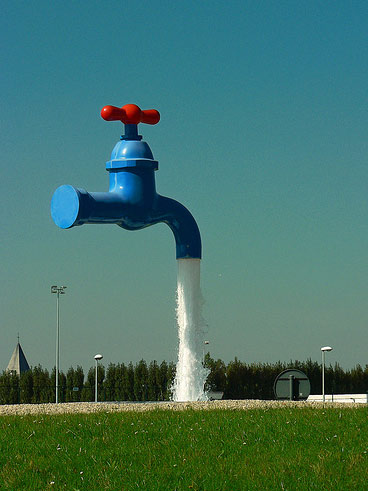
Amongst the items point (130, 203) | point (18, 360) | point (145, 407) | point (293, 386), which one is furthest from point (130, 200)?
point (18, 360)

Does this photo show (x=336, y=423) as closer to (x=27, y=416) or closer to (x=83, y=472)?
(x=83, y=472)

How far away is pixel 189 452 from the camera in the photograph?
11.4m

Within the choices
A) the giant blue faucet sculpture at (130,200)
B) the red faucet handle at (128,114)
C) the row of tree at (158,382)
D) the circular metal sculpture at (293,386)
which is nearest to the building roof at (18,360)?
the row of tree at (158,382)

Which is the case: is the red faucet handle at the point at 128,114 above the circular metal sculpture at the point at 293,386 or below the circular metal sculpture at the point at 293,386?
above

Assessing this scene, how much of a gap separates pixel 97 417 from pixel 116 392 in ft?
69.2

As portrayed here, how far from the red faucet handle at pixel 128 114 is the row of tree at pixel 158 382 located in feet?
44.3

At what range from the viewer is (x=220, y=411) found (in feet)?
53.2

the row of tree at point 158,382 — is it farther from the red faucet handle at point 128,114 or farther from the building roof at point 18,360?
the building roof at point 18,360

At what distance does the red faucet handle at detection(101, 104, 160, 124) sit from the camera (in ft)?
69.5

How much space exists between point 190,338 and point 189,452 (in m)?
10.1

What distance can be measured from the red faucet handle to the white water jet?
→ 4082 mm

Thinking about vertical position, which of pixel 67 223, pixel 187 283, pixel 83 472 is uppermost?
pixel 67 223

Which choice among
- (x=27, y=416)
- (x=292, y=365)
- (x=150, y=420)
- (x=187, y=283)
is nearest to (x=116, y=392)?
(x=292, y=365)

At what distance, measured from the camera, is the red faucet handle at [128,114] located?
21172mm
